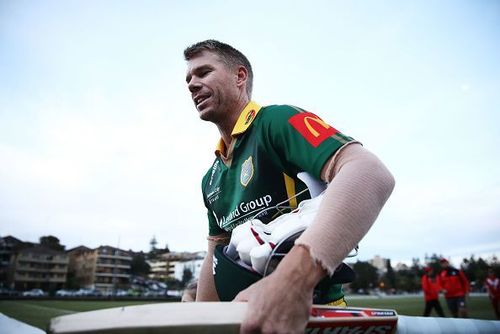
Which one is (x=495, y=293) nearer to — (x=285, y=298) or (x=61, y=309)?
(x=285, y=298)

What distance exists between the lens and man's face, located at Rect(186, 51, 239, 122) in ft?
6.11

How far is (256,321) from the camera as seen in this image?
0.75 m

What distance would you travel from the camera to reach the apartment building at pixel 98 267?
8306 centimetres

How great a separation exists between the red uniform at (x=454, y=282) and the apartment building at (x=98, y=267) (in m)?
84.6

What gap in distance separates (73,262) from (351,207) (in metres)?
104

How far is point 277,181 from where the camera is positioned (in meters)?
1.51

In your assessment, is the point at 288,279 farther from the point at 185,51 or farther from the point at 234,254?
the point at 185,51

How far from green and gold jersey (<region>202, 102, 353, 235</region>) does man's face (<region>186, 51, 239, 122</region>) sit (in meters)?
0.17

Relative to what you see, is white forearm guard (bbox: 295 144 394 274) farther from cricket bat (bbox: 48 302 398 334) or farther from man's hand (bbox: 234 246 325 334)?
cricket bat (bbox: 48 302 398 334)

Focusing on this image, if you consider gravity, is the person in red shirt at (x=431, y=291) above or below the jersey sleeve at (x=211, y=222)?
below

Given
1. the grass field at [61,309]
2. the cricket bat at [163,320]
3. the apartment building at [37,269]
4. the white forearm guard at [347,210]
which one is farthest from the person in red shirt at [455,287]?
the apartment building at [37,269]

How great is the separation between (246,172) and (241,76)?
73 centimetres

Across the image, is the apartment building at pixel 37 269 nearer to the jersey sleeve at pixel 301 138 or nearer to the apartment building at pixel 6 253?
the apartment building at pixel 6 253

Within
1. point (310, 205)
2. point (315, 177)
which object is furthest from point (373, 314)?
point (315, 177)
